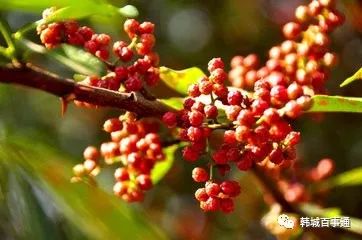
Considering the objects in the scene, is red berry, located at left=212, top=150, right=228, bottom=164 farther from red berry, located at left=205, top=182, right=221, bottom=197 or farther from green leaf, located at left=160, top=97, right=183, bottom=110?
green leaf, located at left=160, top=97, right=183, bottom=110

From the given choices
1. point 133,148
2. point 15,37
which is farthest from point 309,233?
point 15,37

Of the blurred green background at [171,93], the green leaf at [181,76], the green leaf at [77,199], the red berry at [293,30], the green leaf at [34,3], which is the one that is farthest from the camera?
the blurred green background at [171,93]

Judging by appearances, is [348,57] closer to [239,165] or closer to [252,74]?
[252,74]

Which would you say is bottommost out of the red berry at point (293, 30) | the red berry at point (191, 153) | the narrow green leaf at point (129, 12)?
the red berry at point (191, 153)

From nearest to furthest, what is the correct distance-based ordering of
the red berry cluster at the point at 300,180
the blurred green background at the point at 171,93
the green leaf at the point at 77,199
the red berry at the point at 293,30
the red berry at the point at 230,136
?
the red berry at the point at 230,136 < the green leaf at the point at 77,199 < the red berry at the point at 293,30 < the red berry cluster at the point at 300,180 < the blurred green background at the point at 171,93

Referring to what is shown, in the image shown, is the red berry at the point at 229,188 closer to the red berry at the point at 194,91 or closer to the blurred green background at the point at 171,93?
the red berry at the point at 194,91

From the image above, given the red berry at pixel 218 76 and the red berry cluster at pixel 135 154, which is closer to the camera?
the red berry at pixel 218 76

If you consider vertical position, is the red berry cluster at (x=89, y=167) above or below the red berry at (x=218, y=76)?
below

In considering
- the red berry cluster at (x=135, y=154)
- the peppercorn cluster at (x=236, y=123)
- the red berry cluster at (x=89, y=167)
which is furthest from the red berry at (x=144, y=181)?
the peppercorn cluster at (x=236, y=123)
